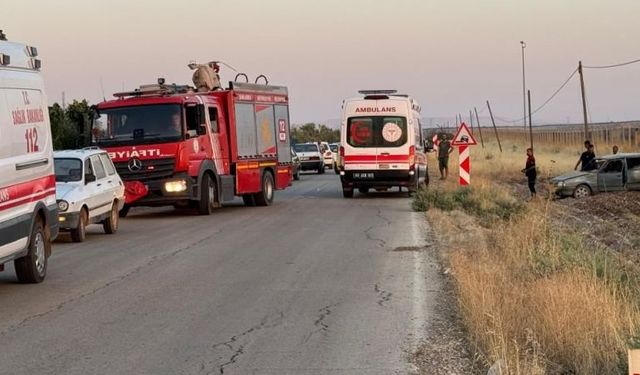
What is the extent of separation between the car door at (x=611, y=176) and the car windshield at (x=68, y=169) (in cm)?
1766

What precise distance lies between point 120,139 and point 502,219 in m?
8.92

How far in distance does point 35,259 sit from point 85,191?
17.2 ft

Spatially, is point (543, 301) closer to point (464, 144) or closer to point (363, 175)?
point (464, 144)

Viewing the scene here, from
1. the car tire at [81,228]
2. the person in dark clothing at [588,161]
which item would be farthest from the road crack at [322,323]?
the person in dark clothing at [588,161]

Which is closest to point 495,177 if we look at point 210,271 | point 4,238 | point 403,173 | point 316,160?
point 316,160

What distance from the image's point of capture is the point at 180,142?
801 inches

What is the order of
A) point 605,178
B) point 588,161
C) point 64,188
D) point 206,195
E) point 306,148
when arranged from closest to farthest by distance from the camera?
point 64,188, point 206,195, point 605,178, point 588,161, point 306,148

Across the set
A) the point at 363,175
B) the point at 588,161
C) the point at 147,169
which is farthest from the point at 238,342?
the point at 588,161

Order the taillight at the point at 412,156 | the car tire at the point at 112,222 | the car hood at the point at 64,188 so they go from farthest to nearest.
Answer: the taillight at the point at 412,156 < the car tire at the point at 112,222 < the car hood at the point at 64,188

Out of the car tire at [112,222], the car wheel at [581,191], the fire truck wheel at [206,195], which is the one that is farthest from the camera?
the car wheel at [581,191]

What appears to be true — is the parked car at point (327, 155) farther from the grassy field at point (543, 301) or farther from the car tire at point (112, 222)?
the grassy field at point (543, 301)

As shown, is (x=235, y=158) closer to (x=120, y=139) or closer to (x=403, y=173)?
(x=120, y=139)

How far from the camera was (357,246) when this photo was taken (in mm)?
14773

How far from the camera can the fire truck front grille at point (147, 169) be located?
66.8 feet
